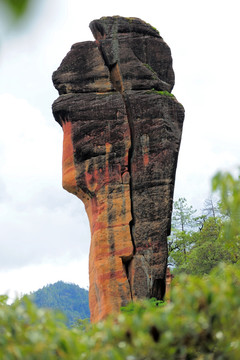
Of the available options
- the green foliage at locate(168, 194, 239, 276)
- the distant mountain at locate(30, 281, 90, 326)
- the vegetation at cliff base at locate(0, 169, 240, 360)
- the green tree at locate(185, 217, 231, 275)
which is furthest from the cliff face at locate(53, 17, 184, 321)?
the distant mountain at locate(30, 281, 90, 326)

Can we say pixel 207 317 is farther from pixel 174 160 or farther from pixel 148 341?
pixel 174 160

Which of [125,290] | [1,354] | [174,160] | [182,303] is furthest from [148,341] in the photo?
[174,160]

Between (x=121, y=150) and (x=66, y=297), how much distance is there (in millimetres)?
101108

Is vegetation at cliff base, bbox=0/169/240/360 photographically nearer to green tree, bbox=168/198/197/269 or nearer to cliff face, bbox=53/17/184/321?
cliff face, bbox=53/17/184/321

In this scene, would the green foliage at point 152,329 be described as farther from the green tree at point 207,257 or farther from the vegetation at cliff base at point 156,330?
the green tree at point 207,257

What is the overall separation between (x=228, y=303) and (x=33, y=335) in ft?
8.56

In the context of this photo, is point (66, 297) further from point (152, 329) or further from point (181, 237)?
point (152, 329)

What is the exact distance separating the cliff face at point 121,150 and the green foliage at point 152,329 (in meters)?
13.2

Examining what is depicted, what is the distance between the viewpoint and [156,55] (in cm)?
2484

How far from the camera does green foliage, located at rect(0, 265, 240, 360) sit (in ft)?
22.6

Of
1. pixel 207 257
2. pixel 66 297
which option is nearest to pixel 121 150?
pixel 207 257

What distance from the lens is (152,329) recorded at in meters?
7.41

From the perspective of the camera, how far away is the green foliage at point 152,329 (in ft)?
22.6

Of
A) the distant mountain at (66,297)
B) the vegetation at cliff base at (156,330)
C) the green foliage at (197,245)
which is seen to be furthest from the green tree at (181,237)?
the distant mountain at (66,297)
